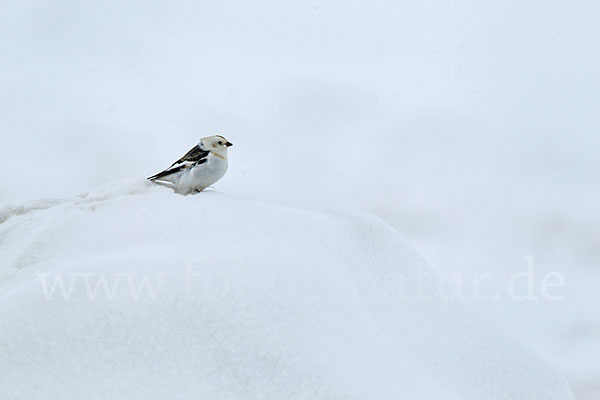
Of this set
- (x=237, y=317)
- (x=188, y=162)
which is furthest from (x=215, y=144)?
(x=237, y=317)

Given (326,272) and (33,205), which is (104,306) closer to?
(326,272)

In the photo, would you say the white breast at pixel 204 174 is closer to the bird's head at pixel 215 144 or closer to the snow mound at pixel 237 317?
the bird's head at pixel 215 144

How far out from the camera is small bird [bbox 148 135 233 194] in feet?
11.6

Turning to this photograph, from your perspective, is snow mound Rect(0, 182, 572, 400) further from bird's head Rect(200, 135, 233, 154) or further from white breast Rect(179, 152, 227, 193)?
bird's head Rect(200, 135, 233, 154)

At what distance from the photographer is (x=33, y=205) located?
11.0 ft

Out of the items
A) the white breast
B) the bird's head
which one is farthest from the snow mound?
the bird's head

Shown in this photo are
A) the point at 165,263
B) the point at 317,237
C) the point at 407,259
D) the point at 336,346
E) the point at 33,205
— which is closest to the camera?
the point at 336,346

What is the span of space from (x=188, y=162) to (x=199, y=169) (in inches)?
5.7

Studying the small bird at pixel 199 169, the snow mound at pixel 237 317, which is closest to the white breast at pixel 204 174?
the small bird at pixel 199 169

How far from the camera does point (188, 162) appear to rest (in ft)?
12.0

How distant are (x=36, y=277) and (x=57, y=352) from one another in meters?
0.44

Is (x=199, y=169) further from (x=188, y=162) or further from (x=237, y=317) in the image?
(x=237, y=317)

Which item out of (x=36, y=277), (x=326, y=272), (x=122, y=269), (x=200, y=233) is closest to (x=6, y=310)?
(x=36, y=277)

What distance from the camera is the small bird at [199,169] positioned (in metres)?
3.53
